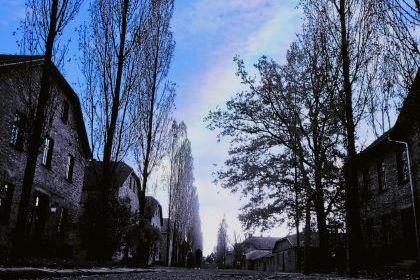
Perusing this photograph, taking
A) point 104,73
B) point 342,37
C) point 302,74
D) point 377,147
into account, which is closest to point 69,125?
point 104,73

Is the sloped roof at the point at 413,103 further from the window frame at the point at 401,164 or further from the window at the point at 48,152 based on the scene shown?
the window at the point at 48,152

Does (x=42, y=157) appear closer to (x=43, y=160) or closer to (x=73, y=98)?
(x=43, y=160)

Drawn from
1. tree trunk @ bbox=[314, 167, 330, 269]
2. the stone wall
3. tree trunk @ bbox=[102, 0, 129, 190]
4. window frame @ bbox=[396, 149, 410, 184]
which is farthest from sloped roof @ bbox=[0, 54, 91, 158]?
window frame @ bbox=[396, 149, 410, 184]

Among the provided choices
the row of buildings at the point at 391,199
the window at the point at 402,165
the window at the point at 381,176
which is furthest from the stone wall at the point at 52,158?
the window at the point at 381,176

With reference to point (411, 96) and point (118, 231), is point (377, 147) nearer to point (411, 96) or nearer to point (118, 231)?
point (411, 96)

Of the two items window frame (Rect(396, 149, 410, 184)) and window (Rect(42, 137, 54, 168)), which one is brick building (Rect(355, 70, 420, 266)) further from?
window (Rect(42, 137, 54, 168))

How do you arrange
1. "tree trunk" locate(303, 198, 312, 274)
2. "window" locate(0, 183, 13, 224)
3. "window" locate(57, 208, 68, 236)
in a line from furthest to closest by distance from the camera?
"window" locate(57, 208, 68, 236)
"tree trunk" locate(303, 198, 312, 274)
"window" locate(0, 183, 13, 224)

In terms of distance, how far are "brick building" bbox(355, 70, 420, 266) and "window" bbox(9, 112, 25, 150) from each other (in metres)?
13.9

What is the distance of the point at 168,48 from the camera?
871 inches

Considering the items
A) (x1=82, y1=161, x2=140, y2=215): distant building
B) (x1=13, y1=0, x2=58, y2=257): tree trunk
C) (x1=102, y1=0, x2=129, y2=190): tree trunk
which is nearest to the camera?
(x1=13, y1=0, x2=58, y2=257): tree trunk

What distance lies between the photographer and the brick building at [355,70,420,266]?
15.6 m

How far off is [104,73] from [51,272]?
11.5m

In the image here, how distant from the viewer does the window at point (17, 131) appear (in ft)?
49.6

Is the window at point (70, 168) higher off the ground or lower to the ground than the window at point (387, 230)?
higher
